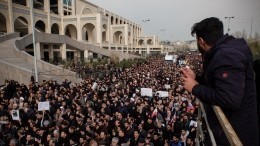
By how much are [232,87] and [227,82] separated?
45mm

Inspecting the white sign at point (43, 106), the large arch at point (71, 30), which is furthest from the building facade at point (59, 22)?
the white sign at point (43, 106)

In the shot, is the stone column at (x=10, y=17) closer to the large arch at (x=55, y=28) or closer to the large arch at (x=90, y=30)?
the large arch at (x=55, y=28)

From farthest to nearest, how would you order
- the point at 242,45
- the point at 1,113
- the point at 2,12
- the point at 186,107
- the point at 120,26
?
the point at 120,26 → the point at 2,12 → the point at 186,107 → the point at 1,113 → the point at 242,45

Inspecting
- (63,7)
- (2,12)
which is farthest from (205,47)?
(63,7)

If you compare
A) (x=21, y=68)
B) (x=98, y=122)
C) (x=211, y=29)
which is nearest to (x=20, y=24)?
(x=21, y=68)

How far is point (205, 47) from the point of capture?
6.42 ft

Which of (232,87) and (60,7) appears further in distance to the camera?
(60,7)

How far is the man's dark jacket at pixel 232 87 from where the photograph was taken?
5.12 ft

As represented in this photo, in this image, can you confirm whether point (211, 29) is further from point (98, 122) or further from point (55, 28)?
point (55, 28)

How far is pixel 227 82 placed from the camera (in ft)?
5.11

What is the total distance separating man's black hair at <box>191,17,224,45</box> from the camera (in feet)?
6.15

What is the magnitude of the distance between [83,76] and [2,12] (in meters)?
17.4

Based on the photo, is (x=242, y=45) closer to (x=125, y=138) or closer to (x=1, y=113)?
(x=125, y=138)

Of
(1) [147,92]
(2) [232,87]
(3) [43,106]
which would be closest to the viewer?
(2) [232,87]
